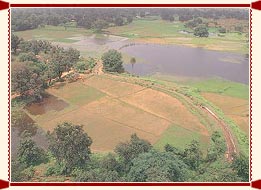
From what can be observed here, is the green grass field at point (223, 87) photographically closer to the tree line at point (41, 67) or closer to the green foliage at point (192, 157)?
the tree line at point (41, 67)

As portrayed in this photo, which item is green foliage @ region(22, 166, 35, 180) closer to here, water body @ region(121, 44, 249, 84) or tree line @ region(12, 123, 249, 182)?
tree line @ region(12, 123, 249, 182)

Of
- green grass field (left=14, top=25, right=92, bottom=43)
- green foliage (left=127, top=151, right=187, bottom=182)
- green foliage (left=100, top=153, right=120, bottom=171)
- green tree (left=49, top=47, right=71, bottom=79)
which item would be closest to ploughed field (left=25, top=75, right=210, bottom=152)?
green tree (left=49, top=47, right=71, bottom=79)

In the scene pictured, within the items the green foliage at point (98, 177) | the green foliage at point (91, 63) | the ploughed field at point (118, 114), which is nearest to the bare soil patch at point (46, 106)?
the ploughed field at point (118, 114)

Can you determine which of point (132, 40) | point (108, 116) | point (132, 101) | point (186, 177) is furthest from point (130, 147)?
point (132, 40)

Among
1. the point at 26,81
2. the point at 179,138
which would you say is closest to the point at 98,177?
the point at 179,138

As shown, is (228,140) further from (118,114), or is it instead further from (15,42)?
(15,42)

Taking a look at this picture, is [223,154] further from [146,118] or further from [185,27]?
[185,27]
